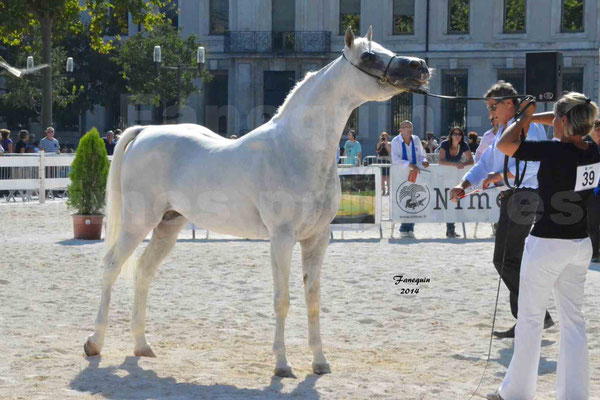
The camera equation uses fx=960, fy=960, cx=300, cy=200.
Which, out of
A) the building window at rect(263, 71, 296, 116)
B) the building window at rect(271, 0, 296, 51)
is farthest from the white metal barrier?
the building window at rect(271, 0, 296, 51)

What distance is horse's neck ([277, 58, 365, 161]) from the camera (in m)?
6.27

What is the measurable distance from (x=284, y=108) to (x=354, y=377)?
1.86 m

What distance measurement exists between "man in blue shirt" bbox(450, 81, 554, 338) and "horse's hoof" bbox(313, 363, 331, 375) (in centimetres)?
180

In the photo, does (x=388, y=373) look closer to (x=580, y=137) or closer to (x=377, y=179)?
(x=580, y=137)

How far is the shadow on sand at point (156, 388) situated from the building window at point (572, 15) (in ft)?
140

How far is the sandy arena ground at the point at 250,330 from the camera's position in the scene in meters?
5.96

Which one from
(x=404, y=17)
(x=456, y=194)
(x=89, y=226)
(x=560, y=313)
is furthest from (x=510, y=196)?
(x=404, y=17)

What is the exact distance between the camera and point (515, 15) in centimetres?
4625

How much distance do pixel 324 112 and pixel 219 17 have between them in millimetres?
43645

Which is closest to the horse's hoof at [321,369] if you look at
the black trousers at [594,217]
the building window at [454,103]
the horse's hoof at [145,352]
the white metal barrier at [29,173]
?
the horse's hoof at [145,352]

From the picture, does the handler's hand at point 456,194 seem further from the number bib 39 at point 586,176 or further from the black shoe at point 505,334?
the black shoe at point 505,334

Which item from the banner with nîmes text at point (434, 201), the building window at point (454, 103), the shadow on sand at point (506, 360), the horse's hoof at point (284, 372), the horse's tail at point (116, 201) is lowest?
the shadow on sand at point (506, 360)

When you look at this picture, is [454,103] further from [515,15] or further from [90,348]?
[90,348]

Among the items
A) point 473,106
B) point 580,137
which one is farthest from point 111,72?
point 580,137
